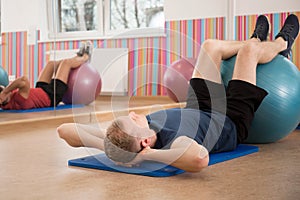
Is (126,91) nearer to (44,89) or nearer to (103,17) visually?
(103,17)

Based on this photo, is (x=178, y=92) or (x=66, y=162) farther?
(x=178, y=92)

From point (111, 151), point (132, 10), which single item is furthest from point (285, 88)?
point (132, 10)

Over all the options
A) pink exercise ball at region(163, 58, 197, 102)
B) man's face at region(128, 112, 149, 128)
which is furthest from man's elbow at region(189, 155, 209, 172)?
pink exercise ball at region(163, 58, 197, 102)

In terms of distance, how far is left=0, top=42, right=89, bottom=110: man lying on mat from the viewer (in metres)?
3.67

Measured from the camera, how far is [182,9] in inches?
197

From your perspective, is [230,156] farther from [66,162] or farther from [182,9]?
[182,9]

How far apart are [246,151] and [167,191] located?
903mm

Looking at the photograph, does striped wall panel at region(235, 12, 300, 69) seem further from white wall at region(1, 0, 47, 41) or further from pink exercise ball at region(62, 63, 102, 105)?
white wall at region(1, 0, 47, 41)

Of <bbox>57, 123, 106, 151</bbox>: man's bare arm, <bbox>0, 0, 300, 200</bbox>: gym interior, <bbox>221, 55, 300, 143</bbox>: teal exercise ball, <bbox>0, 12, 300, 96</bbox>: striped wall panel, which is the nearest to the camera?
<bbox>0, 0, 300, 200</bbox>: gym interior

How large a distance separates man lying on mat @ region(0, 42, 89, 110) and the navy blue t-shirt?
1.78 metres

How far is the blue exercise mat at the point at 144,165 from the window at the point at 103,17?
6.53 ft

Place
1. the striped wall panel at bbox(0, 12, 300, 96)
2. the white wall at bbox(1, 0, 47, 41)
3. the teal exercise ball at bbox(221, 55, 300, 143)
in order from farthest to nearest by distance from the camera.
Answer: the striped wall panel at bbox(0, 12, 300, 96) → the white wall at bbox(1, 0, 47, 41) → the teal exercise ball at bbox(221, 55, 300, 143)

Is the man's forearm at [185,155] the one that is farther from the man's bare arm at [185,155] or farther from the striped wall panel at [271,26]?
the striped wall panel at [271,26]

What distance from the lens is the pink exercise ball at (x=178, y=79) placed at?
454 centimetres
